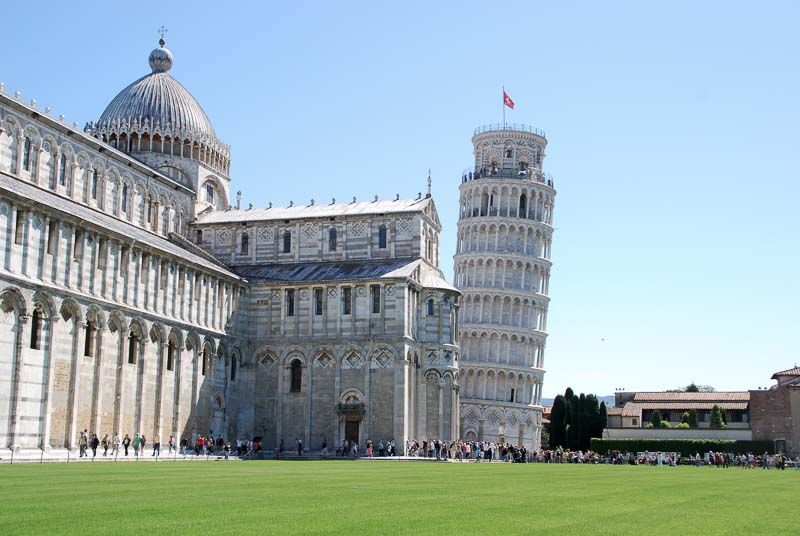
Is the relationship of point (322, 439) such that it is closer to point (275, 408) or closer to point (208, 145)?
point (275, 408)

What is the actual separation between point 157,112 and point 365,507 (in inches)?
2169

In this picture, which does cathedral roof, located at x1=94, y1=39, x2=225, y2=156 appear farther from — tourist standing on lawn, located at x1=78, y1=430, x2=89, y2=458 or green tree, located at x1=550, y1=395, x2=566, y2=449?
green tree, located at x1=550, y1=395, x2=566, y2=449

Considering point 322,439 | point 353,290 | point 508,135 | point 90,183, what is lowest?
point 322,439

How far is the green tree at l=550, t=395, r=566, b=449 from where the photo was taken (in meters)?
89.0

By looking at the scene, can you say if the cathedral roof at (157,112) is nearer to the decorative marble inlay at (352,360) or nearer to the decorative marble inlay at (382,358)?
the decorative marble inlay at (352,360)

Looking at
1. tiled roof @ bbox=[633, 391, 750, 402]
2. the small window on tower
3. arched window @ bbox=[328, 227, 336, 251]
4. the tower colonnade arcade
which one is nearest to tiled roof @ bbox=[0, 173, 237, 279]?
the tower colonnade arcade

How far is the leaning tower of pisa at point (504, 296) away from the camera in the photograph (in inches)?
3765

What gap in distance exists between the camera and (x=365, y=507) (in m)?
17.6

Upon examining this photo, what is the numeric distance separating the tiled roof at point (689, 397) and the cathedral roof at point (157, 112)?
211 feet

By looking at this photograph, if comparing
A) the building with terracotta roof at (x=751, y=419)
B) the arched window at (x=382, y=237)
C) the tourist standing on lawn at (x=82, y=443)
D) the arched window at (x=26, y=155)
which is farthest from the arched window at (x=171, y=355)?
the building with terracotta roof at (x=751, y=419)

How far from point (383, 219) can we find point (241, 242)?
995 centimetres

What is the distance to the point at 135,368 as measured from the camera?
52000 millimetres

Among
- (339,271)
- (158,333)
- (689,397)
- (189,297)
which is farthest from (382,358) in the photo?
(689,397)

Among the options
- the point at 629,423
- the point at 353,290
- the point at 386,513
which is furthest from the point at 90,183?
the point at 629,423
